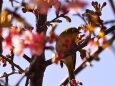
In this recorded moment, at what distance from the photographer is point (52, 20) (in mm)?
5914

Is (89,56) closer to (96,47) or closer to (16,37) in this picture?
(96,47)

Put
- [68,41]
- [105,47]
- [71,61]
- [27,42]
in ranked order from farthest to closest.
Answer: [71,61] < [68,41] < [27,42] < [105,47]

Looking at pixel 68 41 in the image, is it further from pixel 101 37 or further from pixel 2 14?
pixel 2 14

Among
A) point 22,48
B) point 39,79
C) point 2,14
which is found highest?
point 2,14

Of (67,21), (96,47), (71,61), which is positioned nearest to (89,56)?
(96,47)

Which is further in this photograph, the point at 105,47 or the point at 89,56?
the point at 89,56

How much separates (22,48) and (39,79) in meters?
2.64

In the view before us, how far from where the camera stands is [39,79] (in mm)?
5141

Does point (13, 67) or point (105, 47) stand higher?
point (105, 47)

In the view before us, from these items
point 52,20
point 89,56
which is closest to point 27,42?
point 89,56

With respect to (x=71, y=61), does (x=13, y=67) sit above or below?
above

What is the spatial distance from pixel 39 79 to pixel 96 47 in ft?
8.30

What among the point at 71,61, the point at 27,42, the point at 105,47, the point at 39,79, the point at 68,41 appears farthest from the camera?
the point at 71,61

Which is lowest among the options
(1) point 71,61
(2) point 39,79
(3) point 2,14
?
(1) point 71,61
